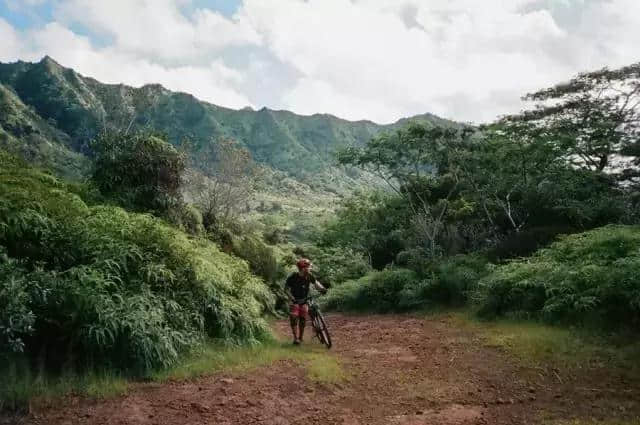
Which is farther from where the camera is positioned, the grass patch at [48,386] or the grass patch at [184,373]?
the grass patch at [184,373]

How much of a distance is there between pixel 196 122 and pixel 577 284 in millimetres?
141492

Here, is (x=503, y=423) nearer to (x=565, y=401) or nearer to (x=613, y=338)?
(x=565, y=401)

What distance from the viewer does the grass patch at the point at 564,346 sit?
300 inches

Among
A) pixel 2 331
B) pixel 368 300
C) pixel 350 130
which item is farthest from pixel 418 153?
pixel 350 130

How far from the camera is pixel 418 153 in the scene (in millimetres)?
20672

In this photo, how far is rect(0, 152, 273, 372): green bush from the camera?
20.2ft

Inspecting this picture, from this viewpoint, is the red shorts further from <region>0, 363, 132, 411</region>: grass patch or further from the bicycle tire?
<region>0, 363, 132, 411</region>: grass patch

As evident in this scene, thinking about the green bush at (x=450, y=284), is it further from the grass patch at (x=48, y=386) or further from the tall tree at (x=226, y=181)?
the grass patch at (x=48, y=386)

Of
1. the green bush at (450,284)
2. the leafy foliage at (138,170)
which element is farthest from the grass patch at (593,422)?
the leafy foliage at (138,170)

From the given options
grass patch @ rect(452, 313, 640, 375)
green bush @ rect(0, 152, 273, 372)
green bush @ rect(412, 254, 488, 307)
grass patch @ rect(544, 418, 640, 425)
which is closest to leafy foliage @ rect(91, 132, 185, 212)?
green bush @ rect(0, 152, 273, 372)

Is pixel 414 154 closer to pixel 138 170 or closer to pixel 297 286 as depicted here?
pixel 138 170

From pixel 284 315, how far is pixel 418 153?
359 inches

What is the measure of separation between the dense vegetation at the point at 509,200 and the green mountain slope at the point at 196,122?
46.8 metres

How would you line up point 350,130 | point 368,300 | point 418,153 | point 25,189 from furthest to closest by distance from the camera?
point 350,130, point 418,153, point 368,300, point 25,189
